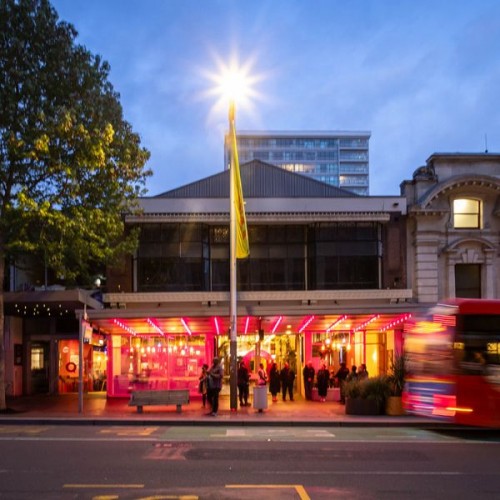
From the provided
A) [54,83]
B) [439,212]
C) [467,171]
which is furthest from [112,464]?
[467,171]

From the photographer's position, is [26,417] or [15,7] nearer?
[26,417]

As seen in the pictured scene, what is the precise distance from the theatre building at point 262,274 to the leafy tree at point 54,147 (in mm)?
6053

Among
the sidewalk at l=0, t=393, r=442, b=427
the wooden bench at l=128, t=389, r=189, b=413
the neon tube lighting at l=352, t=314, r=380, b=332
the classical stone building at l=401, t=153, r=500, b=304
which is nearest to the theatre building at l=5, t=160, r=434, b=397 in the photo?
the neon tube lighting at l=352, t=314, r=380, b=332

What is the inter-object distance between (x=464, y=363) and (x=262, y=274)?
47.6 ft

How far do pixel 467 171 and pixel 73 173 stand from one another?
17901 mm

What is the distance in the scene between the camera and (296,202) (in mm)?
28625

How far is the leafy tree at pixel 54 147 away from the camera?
64.9ft

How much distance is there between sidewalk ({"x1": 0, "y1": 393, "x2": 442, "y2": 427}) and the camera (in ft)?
59.8

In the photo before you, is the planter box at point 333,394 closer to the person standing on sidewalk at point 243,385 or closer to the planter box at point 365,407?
the person standing on sidewalk at point 243,385

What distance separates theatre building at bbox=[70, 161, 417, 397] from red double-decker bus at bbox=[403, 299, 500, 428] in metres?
10.7

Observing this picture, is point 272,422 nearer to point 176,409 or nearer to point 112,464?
point 176,409

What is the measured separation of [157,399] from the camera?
20.6 m

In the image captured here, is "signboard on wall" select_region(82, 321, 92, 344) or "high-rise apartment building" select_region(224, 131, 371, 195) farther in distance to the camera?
"high-rise apartment building" select_region(224, 131, 371, 195)

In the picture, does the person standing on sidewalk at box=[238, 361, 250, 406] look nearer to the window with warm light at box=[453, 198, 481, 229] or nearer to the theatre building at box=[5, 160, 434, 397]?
the theatre building at box=[5, 160, 434, 397]
